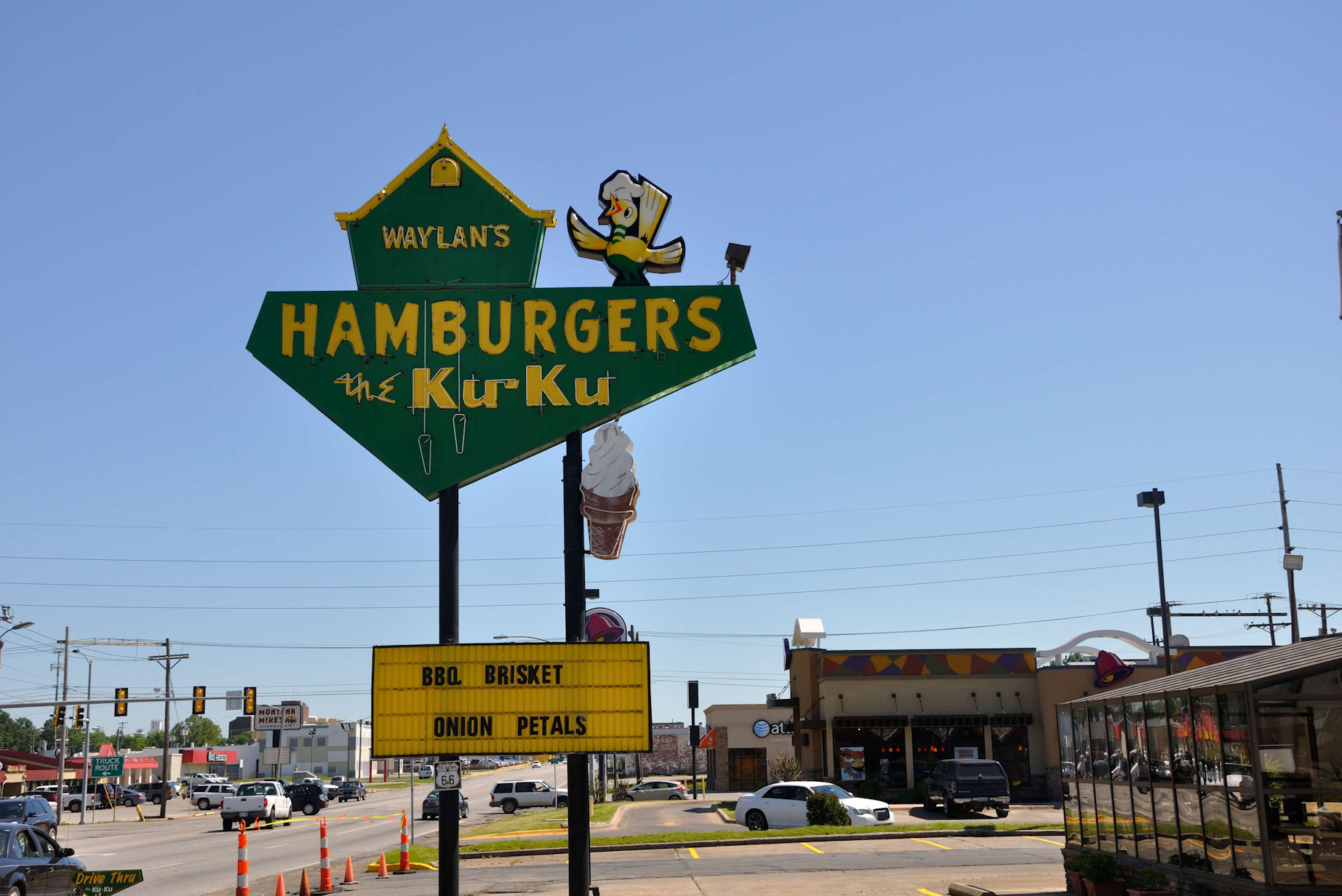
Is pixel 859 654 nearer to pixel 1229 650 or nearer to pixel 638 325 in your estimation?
pixel 1229 650

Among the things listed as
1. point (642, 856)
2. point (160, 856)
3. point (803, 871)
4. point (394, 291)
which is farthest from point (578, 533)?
point (160, 856)

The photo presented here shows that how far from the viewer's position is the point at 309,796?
5875cm

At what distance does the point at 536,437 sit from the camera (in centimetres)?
1437

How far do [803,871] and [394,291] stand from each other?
14284 mm

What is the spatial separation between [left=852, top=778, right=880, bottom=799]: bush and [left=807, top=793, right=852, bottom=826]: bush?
507 inches

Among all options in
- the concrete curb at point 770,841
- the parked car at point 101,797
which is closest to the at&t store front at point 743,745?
the concrete curb at point 770,841

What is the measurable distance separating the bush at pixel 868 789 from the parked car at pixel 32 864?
3206cm

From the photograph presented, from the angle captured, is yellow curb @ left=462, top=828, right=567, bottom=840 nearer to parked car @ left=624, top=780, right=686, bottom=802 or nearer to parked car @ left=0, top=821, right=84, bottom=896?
parked car @ left=0, top=821, right=84, bottom=896

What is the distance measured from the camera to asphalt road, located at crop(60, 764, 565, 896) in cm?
2611

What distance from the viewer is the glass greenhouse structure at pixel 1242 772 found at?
39.2 feet

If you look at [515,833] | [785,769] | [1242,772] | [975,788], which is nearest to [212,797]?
[785,769]

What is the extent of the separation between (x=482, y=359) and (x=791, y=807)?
21.9 m

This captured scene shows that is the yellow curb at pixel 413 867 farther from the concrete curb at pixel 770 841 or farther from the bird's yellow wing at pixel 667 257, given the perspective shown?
→ the bird's yellow wing at pixel 667 257

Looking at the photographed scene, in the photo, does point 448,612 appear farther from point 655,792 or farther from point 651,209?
point 655,792
